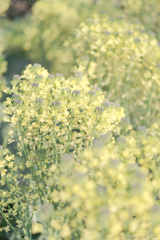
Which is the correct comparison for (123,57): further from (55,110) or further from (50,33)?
(50,33)

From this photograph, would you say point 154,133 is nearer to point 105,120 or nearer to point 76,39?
point 105,120

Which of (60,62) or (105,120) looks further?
(60,62)

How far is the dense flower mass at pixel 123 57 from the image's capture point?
3.40 ft

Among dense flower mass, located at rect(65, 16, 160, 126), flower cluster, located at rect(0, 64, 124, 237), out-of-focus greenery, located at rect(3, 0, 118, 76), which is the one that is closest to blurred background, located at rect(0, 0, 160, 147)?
out-of-focus greenery, located at rect(3, 0, 118, 76)

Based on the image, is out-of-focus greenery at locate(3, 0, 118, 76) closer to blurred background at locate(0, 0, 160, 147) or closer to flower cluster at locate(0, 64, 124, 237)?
blurred background at locate(0, 0, 160, 147)

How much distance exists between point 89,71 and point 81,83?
0.30m

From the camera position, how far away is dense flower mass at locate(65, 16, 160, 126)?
3.40 ft

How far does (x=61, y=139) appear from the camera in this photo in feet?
2.43

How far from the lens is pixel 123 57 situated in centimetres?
107

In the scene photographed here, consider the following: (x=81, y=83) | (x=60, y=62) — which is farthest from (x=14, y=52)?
→ (x=81, y=83)

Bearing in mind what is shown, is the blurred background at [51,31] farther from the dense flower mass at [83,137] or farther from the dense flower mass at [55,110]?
the dense flower mass at [55,110]

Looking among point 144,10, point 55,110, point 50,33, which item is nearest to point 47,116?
point 55,110

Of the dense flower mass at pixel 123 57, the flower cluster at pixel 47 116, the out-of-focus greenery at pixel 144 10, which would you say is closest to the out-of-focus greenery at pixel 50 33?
the out-of-focus greenery at pixel 144 10

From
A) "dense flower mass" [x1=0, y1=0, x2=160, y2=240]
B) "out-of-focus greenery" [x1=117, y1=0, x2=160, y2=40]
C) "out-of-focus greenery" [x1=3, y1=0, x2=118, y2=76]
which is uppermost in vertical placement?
"out-of-focus greenery" [x1=117, y1=0, x2=160, y2=40]
